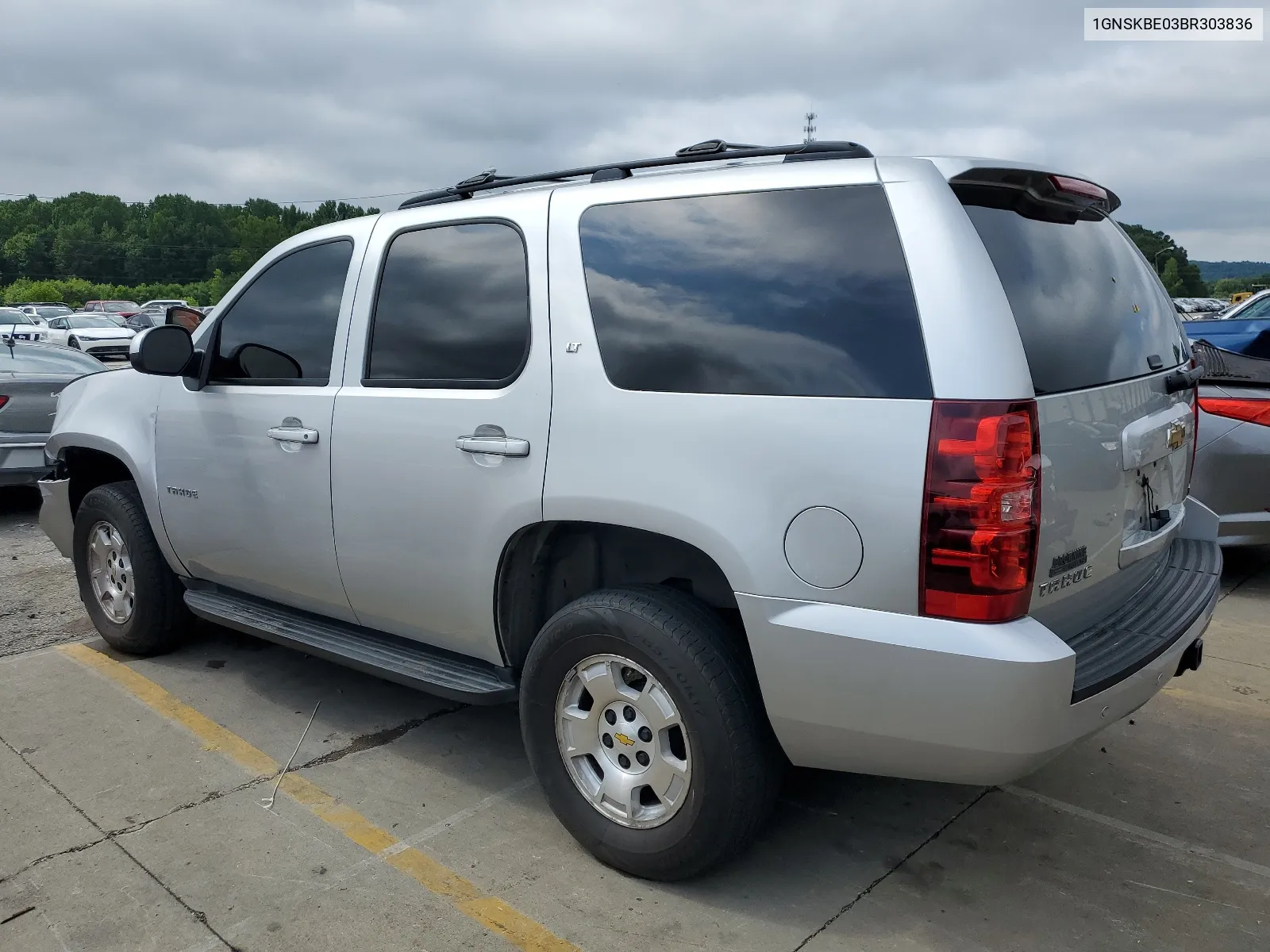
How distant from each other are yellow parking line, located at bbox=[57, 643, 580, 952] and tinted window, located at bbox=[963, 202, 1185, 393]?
78.1 inches

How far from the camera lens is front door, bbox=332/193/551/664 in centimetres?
311

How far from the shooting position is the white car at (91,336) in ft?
92.0

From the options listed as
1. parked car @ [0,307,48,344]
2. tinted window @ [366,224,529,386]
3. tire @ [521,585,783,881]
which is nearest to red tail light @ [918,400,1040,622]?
tire @ [521,585,783,881]

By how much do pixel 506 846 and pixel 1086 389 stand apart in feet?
7.21

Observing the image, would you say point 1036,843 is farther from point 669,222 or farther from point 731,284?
point 669,222

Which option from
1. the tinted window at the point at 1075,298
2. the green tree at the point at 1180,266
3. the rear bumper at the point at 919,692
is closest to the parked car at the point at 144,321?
the tinted window at the point at 1075,298

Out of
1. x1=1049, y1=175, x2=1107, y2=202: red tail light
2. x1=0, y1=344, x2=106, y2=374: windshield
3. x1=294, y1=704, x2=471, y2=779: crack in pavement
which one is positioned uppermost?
x1=1049, y1=175, x2=1107, y2=202: red tail light

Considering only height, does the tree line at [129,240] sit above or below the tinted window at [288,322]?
above

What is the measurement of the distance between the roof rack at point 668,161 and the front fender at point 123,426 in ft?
5.35

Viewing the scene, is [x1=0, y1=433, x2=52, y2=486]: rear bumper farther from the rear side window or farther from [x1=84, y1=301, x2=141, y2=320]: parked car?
Result: [x1=84, y1=301, x2=141, y2=320]: parked car

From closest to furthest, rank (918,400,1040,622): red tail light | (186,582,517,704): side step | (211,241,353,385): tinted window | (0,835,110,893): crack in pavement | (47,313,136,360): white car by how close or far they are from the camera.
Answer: (918,400,1040,622): red tail light → (0,835,110,893): crack in pavement → (186,582,517,704): side step → (211,241,353,385): tinted window → (47,313,136,360): white car

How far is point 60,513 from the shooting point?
16.6 feet

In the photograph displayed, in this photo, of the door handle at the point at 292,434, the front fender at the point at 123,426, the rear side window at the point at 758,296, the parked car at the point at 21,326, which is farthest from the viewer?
the parked car at the point at 21,326

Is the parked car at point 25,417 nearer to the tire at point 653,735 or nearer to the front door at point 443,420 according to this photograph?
the front door at point 443,420
